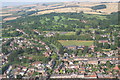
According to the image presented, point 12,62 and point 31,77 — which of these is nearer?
point 31,77

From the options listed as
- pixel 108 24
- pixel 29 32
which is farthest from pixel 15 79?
pixel 108 24

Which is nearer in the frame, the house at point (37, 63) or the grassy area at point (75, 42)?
the house at point (37, 63)

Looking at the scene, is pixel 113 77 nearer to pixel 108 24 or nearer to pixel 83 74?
pixel 83 74

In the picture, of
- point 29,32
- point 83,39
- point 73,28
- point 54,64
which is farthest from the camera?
point 73,28

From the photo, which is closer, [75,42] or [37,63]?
[37,63]

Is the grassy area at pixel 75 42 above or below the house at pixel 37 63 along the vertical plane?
above

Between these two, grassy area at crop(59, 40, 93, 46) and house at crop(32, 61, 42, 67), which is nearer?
house at crop(32, 61, 42, 67)

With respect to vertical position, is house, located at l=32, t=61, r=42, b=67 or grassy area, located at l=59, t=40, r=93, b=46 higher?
grassy area, located at l=59, t=40, r=93, b=46

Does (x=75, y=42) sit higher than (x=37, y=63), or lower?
higher

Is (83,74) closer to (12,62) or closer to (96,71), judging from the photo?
(96,71)

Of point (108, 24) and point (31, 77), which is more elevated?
point (108, 24)

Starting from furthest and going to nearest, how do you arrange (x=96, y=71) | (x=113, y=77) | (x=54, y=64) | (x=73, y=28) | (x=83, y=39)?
(x=73, y=28)
(x=83, y=39)
(x=54, y=64)
(x=96, y=71)
(x=113, y=77)
